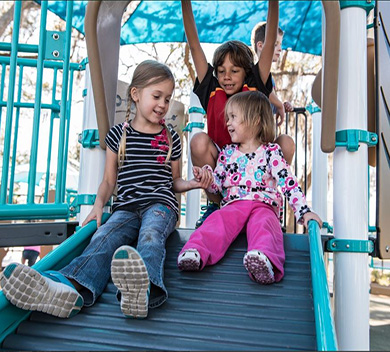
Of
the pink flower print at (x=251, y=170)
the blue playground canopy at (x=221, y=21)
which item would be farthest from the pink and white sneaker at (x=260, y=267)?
the blue playground canopy at (x=221, y=21)

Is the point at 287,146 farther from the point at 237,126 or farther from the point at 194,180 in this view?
the point at 194,180

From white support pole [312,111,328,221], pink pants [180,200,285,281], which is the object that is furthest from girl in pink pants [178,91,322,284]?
white support pole [312,111,328,221]

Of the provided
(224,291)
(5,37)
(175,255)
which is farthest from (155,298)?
(5,37)

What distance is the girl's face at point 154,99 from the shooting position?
6.82 feet

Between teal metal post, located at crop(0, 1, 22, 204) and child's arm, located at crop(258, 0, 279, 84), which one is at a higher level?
child's arm, located at crop(258, 0, 279, 84)

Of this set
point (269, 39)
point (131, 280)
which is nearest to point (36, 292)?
point (131, 280)

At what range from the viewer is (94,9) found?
1.66 meters

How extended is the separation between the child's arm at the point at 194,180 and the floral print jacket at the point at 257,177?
5.9 inches

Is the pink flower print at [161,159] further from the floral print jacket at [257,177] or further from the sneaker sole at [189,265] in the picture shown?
the sneaker sole at [189,265]

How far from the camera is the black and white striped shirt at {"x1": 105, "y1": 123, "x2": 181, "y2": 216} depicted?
201 cm

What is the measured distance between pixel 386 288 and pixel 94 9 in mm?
5384

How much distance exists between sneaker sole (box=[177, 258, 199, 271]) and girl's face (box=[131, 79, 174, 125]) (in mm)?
815

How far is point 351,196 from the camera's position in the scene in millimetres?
1810

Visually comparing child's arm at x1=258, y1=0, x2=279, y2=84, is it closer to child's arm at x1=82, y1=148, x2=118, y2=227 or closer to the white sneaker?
child's arm at x1=82, y1=148, x2=118, y2=227
